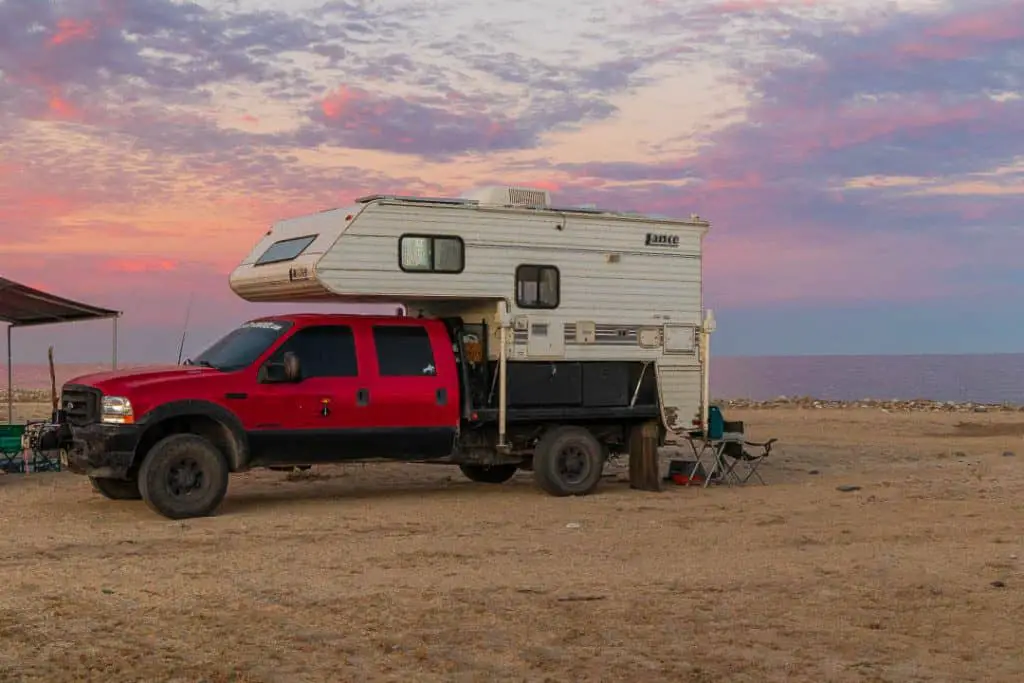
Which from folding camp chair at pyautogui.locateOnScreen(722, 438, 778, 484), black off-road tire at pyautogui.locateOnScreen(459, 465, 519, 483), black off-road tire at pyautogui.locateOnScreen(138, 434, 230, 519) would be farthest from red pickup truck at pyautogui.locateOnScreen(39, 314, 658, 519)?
folding camp chair at pyautogui.locateOnScreen(722, 438, 778, 484)

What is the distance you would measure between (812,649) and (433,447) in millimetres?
6292

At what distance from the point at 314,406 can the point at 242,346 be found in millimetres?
956

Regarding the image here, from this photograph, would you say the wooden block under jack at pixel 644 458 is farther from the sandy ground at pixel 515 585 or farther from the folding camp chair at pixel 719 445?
the folding camp chair at pixel 719 445

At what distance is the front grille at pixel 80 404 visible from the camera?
11000 millimetres

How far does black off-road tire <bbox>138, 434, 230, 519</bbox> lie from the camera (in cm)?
1084

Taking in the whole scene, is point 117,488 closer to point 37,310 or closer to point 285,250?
point 285,250

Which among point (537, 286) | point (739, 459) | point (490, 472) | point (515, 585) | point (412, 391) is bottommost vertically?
point (515, 585)

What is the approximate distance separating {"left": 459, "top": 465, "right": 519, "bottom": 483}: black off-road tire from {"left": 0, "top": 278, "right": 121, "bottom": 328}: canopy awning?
5395 mm

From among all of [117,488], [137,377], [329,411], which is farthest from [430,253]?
[117,488]

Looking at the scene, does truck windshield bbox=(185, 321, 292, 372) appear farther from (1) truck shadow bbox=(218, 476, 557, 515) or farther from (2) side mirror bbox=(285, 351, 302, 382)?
(1) truck shadow bbox=(218, 476, 557, 515)

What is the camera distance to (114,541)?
968 cm

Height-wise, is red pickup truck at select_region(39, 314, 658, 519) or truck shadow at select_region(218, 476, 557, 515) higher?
red pickup truck at select_region(39, 314, 658, 519)

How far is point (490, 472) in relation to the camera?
47.8 ft

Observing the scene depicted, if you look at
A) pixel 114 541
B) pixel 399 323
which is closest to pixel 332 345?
pixel 399 323
